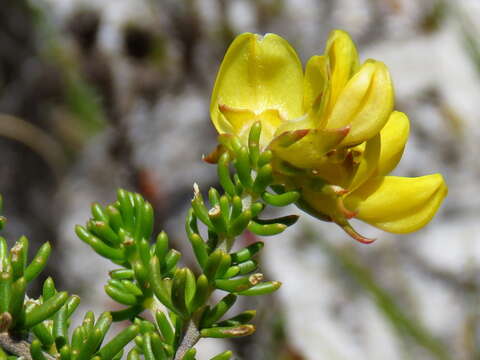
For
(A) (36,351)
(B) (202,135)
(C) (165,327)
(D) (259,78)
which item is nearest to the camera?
(A) (36,351)

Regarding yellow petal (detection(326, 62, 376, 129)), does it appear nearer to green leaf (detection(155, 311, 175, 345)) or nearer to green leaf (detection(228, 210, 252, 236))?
green leaf (detection(228, 210, 252, 236))

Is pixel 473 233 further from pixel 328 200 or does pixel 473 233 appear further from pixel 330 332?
pixel 328 200

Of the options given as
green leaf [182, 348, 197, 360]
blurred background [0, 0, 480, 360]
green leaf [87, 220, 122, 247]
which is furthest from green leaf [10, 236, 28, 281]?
blurred background [0, 0, 480, 360]

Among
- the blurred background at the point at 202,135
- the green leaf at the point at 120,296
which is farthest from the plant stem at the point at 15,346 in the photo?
the blurred background at the point at 202,135

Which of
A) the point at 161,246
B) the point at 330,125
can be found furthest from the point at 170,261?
the point at 330,125

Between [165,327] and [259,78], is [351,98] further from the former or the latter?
[165,327]

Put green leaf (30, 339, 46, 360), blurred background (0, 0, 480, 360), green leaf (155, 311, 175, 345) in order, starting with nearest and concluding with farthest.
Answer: green leaf (30, 339, 46, 360) < green leaf (155, 311, 175, 345) < blurred background (0, 0, 480, 360)

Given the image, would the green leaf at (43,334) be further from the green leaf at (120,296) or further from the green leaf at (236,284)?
the green leaf at (236,284)
